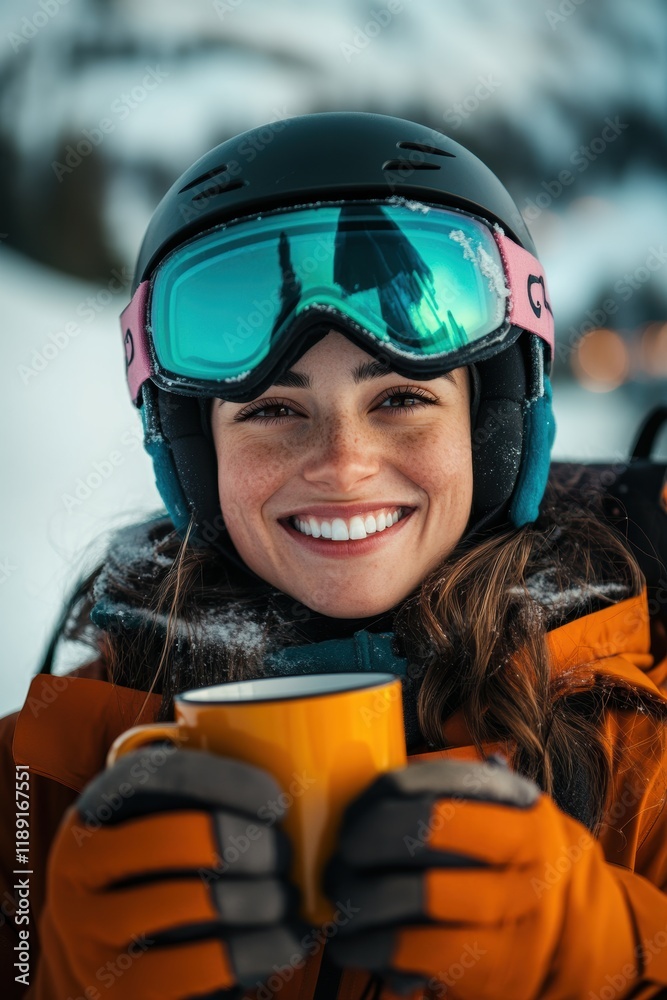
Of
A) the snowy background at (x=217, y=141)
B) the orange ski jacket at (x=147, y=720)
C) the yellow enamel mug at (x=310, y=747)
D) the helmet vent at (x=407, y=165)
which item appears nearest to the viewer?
the yellow enamel mug at (x=310, y=747)

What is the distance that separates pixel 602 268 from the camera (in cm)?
405

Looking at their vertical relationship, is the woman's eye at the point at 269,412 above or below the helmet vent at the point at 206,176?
below

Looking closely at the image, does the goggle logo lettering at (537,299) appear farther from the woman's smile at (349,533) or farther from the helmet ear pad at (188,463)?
the helmet ear pad at (188,463)

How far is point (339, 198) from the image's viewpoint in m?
1.37

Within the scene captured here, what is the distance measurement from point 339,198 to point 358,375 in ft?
1.02

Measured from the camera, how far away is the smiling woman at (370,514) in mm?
1284

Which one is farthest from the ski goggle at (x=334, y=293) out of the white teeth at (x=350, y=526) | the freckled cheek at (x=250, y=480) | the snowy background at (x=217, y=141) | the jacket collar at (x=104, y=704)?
the snowy background at (x=217, y=141)

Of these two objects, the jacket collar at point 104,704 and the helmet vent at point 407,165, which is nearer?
the jacket collar at point 104,704

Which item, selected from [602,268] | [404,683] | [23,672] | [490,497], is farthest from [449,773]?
[602,268]

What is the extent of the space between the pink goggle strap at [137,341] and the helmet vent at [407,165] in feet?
1.67

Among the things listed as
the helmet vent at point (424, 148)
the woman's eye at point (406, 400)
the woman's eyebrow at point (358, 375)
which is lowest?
the woman's eye at point (406, 400)

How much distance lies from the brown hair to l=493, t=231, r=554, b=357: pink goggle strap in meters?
0.39

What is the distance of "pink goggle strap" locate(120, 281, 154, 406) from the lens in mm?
1543

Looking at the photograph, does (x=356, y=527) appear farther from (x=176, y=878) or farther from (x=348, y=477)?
(x=176, y=878)
